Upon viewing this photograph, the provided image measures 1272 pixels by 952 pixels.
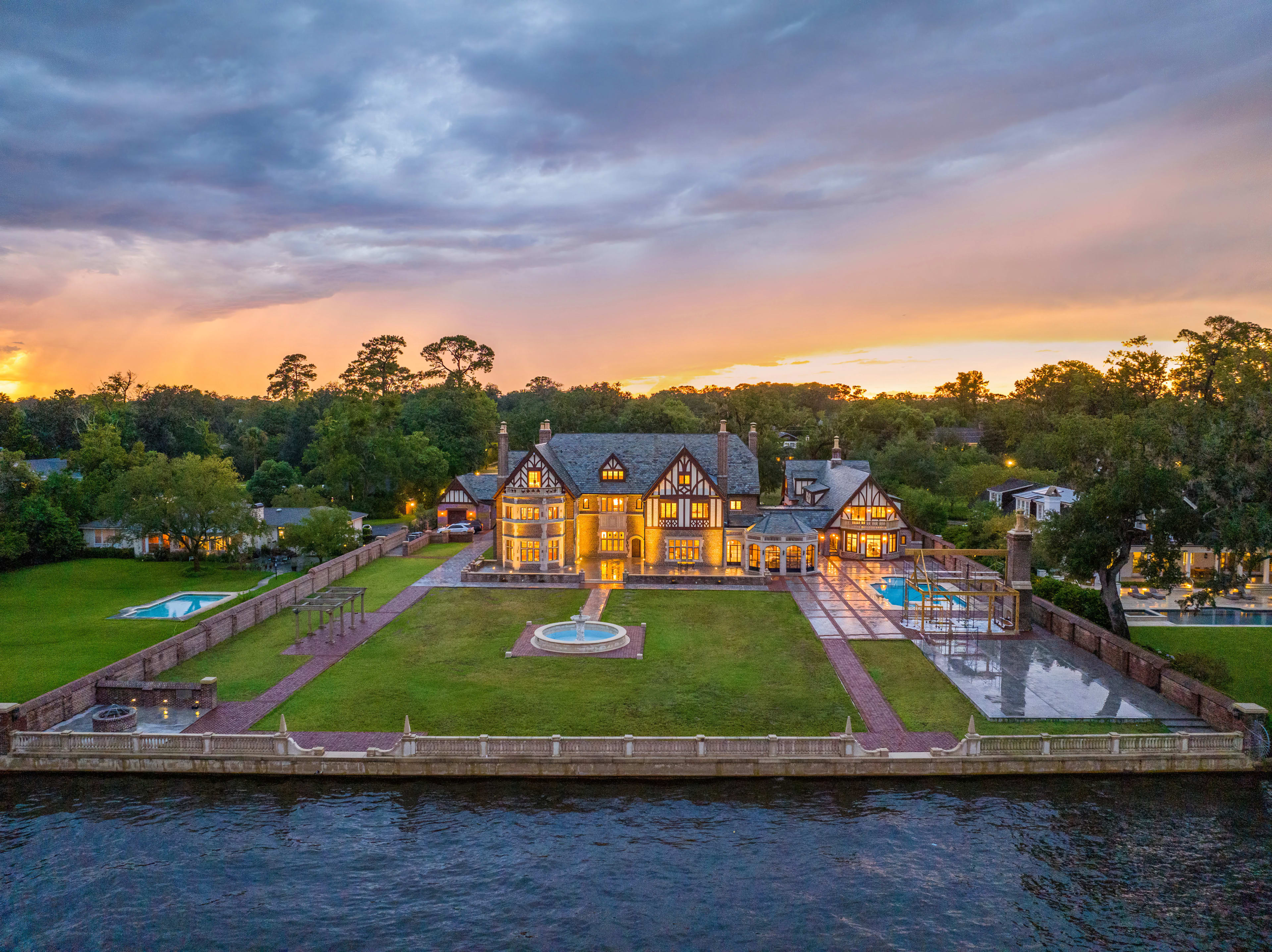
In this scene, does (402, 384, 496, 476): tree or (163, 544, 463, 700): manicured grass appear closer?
(163, 544, 463, 700): manicured grass

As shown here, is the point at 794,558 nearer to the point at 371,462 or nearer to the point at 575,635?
the point at 575,635

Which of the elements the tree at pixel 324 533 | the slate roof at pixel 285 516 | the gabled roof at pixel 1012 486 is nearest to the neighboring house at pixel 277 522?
the slate roof at pixel 285 516

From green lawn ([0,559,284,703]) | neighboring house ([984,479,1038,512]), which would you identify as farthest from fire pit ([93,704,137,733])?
neighboring house ([984,479,1038,512])

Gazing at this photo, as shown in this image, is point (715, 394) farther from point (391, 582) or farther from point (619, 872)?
point (619, 872)

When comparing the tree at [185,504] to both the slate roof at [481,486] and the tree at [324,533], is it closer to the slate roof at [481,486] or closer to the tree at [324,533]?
the tree at [324,533]

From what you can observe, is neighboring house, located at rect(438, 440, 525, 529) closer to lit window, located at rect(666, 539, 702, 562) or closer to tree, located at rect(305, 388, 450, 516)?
tree, located at rect(305, 388, 450, 516)

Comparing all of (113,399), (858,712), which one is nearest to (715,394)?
(113,399)
